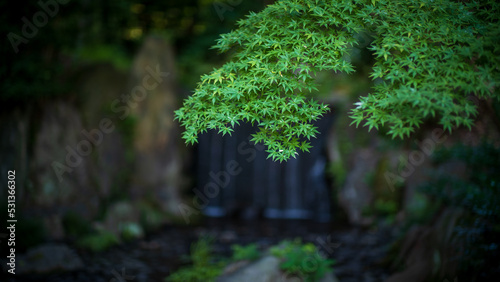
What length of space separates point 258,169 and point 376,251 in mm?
6206

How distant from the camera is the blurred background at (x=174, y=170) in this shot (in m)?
7.19

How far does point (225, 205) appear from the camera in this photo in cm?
1446

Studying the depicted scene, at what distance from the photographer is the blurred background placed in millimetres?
7191

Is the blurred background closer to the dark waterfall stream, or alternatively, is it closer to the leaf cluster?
the dark waterfall stream

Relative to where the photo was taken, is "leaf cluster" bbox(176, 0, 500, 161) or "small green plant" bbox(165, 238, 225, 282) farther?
"small green plant" bbox(165, 238, 225, 282)

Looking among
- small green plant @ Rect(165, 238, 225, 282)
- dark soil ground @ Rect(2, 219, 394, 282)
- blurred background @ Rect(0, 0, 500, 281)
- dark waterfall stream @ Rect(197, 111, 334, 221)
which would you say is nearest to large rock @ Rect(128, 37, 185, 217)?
blurred background @ Rect(0, 0, 500, 281)

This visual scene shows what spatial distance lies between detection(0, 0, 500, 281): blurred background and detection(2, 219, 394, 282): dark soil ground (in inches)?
2.3

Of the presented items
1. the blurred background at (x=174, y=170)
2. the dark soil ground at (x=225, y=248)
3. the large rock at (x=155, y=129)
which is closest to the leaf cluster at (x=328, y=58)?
the blurred background at (x=174, y=170)

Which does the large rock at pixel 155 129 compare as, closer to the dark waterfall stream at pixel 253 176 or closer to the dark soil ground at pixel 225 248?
the dark soil ground at pixel 225 248

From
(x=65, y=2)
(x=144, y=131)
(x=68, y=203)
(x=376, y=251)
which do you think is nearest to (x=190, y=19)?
(x=144, y=131)

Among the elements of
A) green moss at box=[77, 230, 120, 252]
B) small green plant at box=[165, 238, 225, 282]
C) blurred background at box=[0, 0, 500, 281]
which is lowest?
small green plant at box=[165, 238, 225, 282]

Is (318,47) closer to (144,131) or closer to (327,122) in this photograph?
(144,131)

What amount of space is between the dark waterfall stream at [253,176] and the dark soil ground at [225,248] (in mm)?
1153

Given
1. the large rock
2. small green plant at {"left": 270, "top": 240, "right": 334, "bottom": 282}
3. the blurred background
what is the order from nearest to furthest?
small green plant at {"left": 270, "top": 240, "right": 334, "bottom": 282}, the blurred background, the large rock
